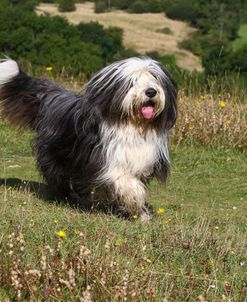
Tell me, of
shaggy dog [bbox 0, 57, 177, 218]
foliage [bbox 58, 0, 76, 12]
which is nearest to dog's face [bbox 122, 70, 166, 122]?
shaggy dog [bbox 0, 57, 177, 218]

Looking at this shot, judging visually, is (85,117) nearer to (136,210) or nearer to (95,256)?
(136,210)

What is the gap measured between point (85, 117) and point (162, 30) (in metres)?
52.9

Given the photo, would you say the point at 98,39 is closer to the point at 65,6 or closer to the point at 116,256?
the point at 65,6

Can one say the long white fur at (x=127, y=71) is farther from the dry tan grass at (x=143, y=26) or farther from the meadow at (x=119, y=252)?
the dry tan grass at (x=143, y=26)

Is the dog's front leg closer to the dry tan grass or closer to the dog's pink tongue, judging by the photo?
the dog's pink tongue

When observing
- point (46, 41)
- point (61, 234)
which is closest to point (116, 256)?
point (61, 234)

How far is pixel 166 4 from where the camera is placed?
59312 millimetres

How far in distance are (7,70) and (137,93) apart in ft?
5.14

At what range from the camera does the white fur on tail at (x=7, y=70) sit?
6572mm

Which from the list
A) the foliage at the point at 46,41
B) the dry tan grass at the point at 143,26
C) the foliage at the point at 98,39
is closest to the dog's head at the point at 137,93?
the foliage at the point at 46,41

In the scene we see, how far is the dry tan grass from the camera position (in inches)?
2022

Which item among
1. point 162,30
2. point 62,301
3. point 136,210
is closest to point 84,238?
point 62,301

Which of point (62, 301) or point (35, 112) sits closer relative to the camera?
point (62, 301)

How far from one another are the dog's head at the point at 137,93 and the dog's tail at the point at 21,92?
0.98 m
